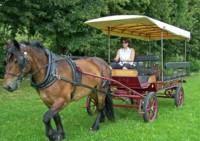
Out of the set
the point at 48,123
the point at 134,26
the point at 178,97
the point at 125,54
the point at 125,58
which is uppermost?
the point at 134,26

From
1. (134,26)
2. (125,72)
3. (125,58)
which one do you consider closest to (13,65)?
(125,72)

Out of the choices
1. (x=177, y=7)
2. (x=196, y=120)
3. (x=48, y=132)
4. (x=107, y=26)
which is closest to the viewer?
(x=48, y=132)

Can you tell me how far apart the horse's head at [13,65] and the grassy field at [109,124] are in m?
1.49

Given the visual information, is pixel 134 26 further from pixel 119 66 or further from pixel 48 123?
pixel 48 123

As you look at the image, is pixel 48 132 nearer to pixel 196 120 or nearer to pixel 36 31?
pixel 196 120

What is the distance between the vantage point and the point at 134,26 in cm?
1120

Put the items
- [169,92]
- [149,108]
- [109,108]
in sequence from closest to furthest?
[109,108] → [149,108] → [169,92]

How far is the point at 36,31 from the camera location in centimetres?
1670

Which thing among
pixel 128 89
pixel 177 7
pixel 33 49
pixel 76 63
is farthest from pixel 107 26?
pixel 177 7

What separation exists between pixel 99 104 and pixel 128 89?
1.07 meters

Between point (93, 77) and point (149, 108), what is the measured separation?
1855mm

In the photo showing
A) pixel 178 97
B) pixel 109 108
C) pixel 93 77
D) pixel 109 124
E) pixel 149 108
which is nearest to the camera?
pixel 93 77

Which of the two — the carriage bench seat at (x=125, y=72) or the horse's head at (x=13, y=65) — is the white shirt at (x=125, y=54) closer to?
the carriage bench seat at (x=125, y=72)

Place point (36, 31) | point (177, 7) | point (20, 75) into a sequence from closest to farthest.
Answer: point (20, 75) < point (36, 31) < point (177, 7)
